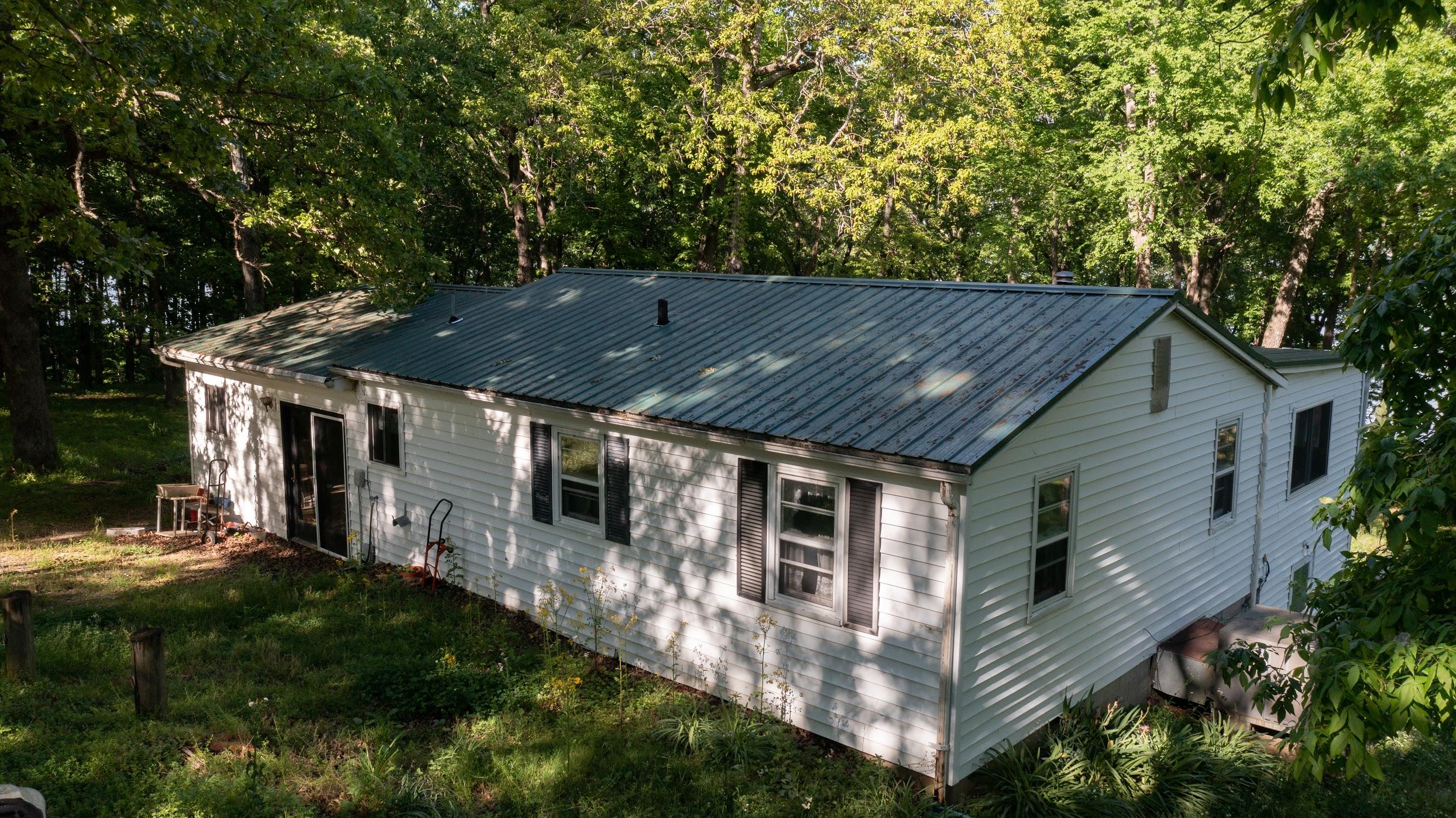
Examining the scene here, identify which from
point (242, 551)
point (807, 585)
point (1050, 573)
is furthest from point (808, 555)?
point (242, 551)

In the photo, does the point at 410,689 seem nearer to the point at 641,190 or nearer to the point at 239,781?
the point at 239,781

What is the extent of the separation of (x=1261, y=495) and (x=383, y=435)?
11.0 meters

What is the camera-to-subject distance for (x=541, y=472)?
10.1 meters

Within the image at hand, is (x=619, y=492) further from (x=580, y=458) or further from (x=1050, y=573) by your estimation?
(x=1050, y=573)

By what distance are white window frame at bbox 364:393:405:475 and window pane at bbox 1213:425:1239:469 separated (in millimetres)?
9573

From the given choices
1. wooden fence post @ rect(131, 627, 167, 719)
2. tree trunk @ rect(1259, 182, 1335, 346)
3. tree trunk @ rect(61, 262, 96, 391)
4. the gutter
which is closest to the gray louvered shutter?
wooden fence post @ rect(131, 627, 167, 719)

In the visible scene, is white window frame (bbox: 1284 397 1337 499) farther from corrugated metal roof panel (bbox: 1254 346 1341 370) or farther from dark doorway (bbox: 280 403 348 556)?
dark doorway (bbox: 280 403 348 556)

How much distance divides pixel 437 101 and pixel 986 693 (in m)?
19.1

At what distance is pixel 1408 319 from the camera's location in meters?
4.20

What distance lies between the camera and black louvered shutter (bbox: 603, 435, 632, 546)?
9273mm

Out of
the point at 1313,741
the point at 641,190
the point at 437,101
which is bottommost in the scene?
the point at 1313,741

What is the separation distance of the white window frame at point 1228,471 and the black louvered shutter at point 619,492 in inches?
248

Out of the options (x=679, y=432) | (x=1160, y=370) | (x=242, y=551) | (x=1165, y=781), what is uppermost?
(x=1160, y=370)

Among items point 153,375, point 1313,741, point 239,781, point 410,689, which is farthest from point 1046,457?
point 153,375
